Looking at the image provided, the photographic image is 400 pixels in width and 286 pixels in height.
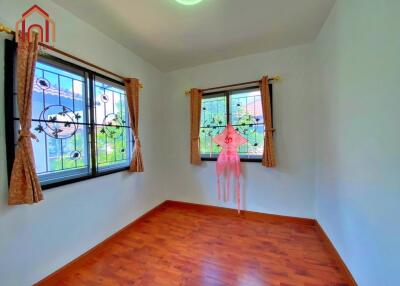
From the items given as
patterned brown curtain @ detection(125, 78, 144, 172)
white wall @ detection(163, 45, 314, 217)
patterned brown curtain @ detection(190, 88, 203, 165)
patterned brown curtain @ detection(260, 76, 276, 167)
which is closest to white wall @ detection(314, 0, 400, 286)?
white wall @ detection(163, 45, 314, 217)

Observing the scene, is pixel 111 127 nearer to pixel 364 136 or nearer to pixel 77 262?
pixel 77 262

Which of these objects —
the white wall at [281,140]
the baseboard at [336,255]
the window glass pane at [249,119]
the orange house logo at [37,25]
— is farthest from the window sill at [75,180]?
the baseboard at [336,255]

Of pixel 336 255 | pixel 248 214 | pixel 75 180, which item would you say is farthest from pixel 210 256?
pixel 75 180

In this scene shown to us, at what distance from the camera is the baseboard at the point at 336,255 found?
1.48 meters

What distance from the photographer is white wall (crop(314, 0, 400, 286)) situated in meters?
1.00

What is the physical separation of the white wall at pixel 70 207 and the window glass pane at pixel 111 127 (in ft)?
0.67

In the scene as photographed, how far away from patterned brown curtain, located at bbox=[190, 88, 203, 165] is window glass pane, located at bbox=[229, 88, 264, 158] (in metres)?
0.55

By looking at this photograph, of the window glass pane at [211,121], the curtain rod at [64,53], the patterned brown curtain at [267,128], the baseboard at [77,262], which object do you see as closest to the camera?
the curtain rod at [64,53]

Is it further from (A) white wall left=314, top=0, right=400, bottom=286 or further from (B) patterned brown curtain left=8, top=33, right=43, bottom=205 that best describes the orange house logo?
(A) white wall left=314, top=0, right=400, bottom=286

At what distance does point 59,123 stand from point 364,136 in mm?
2558

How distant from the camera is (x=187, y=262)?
70.4 inches

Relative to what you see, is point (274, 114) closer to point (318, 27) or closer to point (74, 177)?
point (318, 27)

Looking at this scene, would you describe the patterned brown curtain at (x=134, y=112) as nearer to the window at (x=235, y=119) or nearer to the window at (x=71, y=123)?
the window at (x=71, y=123)

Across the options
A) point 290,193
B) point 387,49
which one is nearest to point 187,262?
point 290,193
